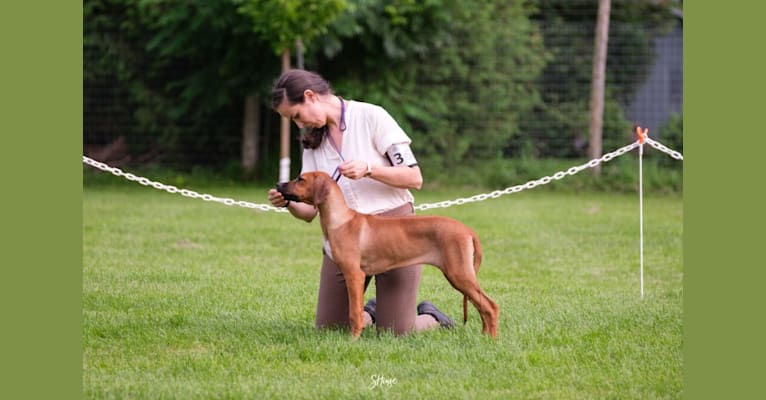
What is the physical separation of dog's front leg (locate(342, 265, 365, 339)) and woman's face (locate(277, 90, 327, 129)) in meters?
0.81

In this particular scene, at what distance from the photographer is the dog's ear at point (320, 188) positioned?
5.45 metres

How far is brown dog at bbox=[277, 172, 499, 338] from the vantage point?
5.42 meters

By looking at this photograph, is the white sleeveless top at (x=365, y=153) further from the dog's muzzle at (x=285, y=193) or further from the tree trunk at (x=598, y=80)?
the tree trunk at (x=598, y=80)

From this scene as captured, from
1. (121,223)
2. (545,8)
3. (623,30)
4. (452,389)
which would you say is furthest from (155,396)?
(545,8)

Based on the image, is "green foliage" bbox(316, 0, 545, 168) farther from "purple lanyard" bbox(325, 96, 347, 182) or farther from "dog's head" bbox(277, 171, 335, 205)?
"dog's head" bbox(277, 171, 335, 205)

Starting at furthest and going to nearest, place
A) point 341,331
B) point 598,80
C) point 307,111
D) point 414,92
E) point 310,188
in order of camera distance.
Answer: point 414,92 < point 598,80 < point 341,331 < point 307,111 < point 310,188

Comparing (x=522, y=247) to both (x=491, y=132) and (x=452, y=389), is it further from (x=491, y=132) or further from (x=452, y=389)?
(x=491, y=132)

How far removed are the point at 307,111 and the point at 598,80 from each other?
400 inches

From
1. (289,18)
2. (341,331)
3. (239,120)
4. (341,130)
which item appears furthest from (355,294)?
(239,120)

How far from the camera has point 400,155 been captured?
561 cm

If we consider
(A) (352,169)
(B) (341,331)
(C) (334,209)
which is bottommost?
(B) (341,331)

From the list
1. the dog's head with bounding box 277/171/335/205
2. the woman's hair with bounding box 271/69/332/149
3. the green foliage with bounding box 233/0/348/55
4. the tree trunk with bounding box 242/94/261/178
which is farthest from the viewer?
the tree trunk with bounding box 242/94/261/178

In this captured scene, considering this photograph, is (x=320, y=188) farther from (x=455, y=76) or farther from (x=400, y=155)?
(x=455, y=76)

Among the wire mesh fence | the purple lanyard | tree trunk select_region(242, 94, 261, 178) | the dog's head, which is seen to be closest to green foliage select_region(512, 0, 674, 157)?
the wire mesh fence
